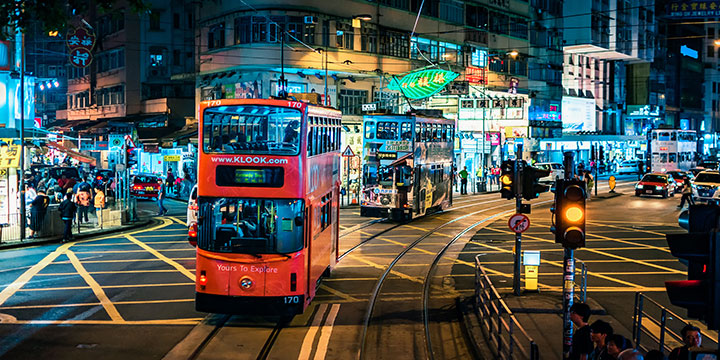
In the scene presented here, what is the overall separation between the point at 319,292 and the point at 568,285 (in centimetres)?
731

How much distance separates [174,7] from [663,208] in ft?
132

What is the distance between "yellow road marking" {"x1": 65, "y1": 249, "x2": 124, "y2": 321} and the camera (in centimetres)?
1392

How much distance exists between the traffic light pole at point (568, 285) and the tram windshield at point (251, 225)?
14.5ft

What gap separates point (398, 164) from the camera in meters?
28.7

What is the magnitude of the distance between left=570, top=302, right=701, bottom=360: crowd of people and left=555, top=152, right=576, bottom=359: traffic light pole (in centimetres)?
39

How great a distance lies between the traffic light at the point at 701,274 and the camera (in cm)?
541

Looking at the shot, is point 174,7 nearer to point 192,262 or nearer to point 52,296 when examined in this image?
point 192,262

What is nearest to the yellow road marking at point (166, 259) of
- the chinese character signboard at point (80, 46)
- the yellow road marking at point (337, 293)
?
the yellow road marking at point (337, 293)

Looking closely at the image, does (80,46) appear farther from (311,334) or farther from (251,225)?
(311,334)

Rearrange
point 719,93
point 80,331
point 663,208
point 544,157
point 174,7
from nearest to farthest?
point 80,331, point 663,208, point 174,7, point 544,157, point 719,93

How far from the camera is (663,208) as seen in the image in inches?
1460

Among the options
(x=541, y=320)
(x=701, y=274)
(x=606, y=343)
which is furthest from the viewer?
(x=541, y=320)

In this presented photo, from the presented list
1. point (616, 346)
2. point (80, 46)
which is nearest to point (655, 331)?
point (616, 346)

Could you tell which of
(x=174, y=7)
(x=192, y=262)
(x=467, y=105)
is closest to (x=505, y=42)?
(x=467, y=105)
